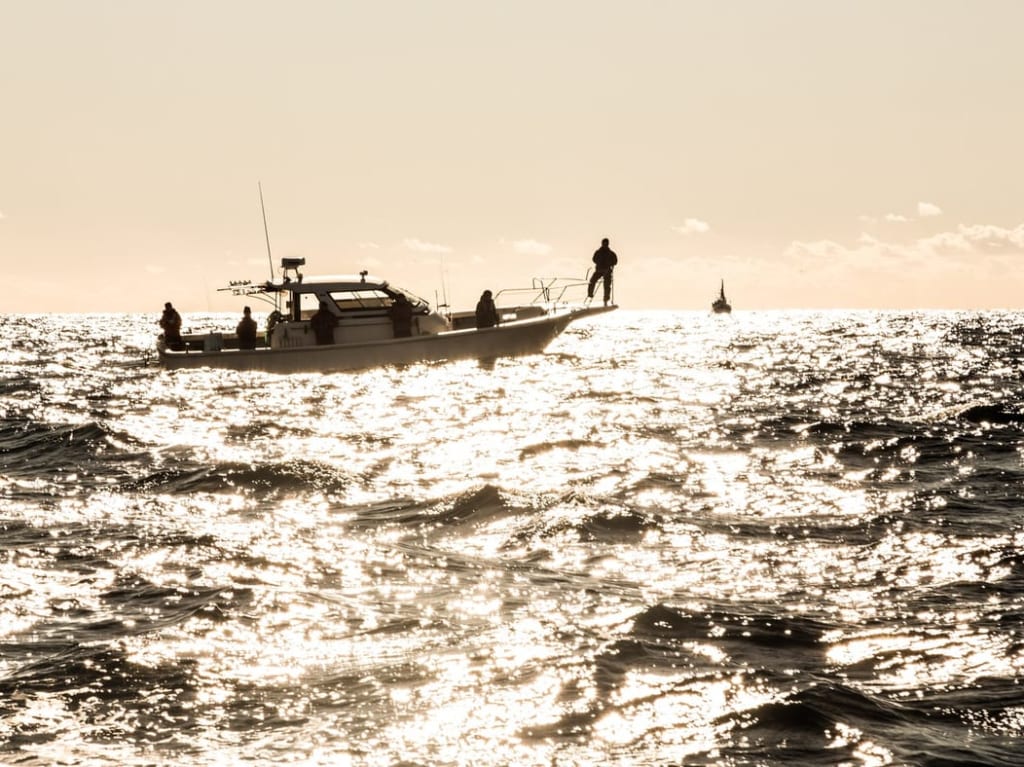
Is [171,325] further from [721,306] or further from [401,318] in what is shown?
[721,306]

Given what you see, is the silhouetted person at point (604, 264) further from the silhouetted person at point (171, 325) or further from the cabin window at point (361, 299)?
the silhouetted person at point (171, 325)

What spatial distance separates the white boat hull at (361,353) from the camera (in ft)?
97.0

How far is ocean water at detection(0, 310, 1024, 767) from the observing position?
247 inches

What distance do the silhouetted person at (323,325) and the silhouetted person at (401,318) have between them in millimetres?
1675

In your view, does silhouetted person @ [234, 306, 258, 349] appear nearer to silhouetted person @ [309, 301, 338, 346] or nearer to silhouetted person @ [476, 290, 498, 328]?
silhouetted person @ [309, 301, 338, 346]

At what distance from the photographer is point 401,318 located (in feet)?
98.9

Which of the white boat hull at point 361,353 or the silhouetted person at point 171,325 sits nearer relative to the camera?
the white boat hull at point 361,353

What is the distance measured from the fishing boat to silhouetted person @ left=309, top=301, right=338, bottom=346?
29 millimetres

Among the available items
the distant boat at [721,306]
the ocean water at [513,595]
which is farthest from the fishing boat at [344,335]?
the distant boat at [721,306]

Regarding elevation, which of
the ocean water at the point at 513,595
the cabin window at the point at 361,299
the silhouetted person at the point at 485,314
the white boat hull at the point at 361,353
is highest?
the cabin window at the point at 361,299

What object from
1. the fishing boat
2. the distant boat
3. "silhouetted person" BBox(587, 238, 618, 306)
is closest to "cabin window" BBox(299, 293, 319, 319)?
the fishing boat

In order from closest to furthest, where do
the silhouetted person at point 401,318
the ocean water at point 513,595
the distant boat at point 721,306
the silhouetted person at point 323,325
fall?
1. the ocean water at point 513,595
2. the silhouetted person at point 323,325
3. the silhouetted person at point 401,318
4. the distant boat at point 721,306

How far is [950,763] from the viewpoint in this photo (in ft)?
19.0

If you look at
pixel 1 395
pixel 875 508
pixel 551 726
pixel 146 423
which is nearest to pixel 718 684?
pixel 551 726
